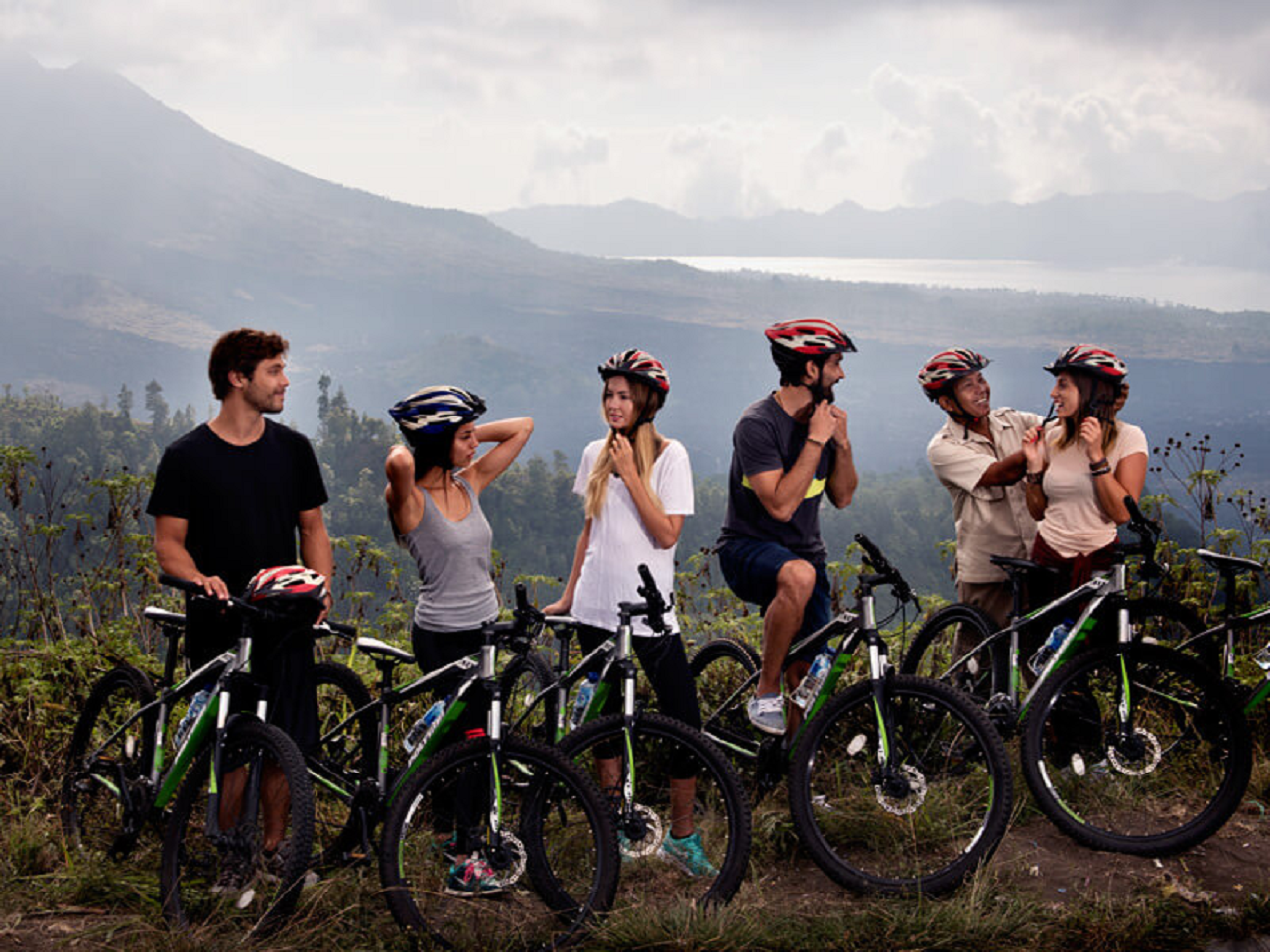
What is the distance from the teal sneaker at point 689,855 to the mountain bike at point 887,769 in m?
0.37

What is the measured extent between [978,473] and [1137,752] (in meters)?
1.49

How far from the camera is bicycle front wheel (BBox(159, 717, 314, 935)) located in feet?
12.7

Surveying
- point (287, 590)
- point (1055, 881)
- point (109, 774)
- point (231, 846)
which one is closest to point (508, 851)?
point (231, 846)

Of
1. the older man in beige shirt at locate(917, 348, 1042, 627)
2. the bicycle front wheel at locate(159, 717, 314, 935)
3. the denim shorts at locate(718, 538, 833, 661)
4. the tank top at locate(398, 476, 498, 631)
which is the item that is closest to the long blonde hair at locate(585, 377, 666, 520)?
the tank top at locate(398, 476, 498, 631)

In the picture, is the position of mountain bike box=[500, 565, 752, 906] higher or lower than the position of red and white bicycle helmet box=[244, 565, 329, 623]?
lower

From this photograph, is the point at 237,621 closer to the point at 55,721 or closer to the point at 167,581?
the point at 167,581

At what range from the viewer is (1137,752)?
15.8 ft

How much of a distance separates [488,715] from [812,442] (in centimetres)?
175

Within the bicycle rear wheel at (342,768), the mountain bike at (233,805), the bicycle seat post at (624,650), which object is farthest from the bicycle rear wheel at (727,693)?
the mountain bike at (233,805)

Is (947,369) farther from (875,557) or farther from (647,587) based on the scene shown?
(647,587)

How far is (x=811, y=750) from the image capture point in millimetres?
4328

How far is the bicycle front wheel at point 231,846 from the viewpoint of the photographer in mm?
3875

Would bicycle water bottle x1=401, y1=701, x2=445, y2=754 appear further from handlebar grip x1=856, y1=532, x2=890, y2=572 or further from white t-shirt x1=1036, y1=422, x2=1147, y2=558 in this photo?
white t-shirt x1=1036, y1=422, x2=1147, y2=558

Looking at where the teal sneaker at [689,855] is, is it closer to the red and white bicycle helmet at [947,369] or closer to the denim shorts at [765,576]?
the denim shorts at [765,576]
